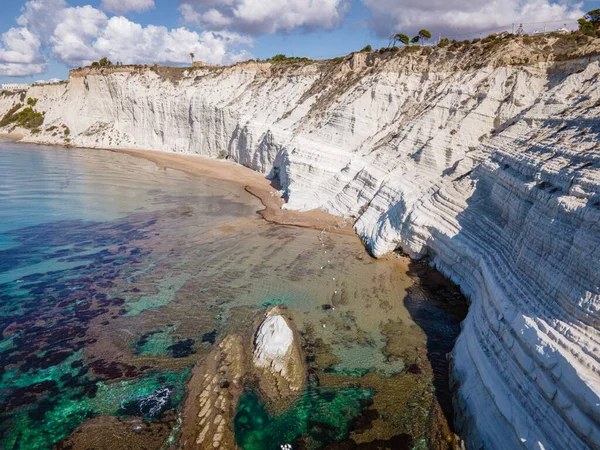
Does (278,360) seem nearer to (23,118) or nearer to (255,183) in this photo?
(255,183)

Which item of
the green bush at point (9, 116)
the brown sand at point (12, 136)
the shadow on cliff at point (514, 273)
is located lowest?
the brown sand at point (12, 136)

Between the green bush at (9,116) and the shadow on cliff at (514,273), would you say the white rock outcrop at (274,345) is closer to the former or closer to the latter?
the shadow on cliff at (514,273)

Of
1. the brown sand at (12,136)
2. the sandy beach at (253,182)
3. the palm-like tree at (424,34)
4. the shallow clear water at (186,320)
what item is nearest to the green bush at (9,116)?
the brown sand at (12,136)

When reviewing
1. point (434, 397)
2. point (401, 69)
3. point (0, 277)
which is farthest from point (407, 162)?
point (0, 277)

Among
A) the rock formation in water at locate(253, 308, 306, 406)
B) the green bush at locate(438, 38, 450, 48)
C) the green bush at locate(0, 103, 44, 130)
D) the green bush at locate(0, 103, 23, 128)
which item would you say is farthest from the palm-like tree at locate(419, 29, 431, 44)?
the green bush at locate(0, 103, 23, 128)

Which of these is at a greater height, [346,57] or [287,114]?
[346,57]

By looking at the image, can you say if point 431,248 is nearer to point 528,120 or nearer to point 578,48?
point 528,120

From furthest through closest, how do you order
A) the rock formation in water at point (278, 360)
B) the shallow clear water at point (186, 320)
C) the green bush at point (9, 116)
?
the green bush at point (9, 116), the rock formation in water at point (278, 360), the shallow clear water at point (186, 320)

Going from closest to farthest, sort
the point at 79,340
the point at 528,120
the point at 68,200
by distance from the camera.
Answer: the point at 79,340 → the point at 528,120 → the point at 68,200
